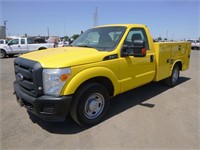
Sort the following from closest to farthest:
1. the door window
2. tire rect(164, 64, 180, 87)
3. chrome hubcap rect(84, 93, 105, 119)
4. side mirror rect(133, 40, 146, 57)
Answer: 1. chrome hubcap rect(84, 93, 105, 119)
2. side mirror rect(133, 40, 146, 57)
3. the door window
4. tire rect(164, 64, 180, 87)

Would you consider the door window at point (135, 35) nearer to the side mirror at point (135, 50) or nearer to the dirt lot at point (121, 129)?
the side mirror at point (135, 50)

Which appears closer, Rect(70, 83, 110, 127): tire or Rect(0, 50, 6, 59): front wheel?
Rect(70, 83, 110, 127): tire

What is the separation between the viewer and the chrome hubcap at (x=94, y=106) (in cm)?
356

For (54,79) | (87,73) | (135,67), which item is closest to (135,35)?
(135,67)

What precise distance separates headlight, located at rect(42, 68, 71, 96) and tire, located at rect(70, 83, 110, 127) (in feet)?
1.32

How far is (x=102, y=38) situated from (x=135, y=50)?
989mm

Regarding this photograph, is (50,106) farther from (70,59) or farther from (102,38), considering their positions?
(102,38)

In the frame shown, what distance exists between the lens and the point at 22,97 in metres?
3.35

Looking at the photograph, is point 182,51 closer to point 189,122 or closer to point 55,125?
point 189,122

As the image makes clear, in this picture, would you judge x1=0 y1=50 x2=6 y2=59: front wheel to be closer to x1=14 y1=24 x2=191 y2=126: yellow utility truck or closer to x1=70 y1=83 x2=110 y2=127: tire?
x1=14 y1=24 x2=191 y2=126: yellow utility truck

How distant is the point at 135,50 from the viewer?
148 inches

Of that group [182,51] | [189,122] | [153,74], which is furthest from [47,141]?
[182,51]

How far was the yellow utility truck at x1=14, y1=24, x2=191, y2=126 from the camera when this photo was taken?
119 inches

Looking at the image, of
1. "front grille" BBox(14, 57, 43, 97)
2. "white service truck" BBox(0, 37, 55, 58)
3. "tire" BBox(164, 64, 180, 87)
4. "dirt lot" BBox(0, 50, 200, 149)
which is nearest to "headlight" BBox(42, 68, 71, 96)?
"front grille" BBox(14, 57, 43, 97)
